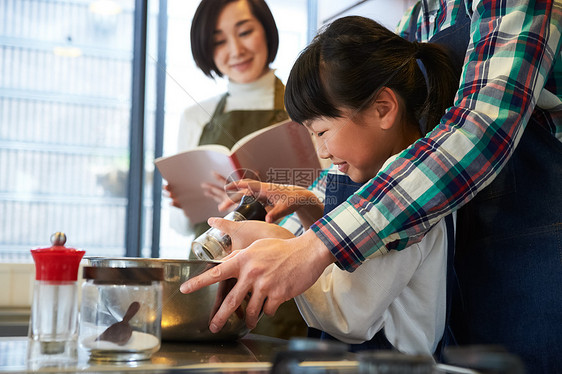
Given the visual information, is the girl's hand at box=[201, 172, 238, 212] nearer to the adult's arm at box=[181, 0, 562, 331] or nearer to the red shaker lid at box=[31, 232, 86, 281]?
the adult's arm at box=[181, 0, 562, 331]

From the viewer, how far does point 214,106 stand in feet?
6.30

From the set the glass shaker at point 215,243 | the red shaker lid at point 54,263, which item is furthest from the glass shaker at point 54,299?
the glass shaker at point 215,243

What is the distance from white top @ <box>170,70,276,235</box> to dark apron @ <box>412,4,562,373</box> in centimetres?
70

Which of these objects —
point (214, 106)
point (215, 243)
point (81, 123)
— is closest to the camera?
point (215, 243)

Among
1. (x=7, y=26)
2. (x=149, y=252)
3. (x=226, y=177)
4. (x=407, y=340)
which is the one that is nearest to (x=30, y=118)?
(x=7, y=26)

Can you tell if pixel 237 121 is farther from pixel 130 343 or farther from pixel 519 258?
pixel 130 343

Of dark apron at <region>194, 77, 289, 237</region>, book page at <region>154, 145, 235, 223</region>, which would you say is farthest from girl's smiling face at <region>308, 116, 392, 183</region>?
dark apron at <region>194, 77, 289, 237</region>

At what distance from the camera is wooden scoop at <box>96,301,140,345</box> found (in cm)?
61

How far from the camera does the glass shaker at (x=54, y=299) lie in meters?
0.64

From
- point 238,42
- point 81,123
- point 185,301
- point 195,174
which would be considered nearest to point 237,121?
point 238,42

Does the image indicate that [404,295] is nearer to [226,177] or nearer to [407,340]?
[407,340]

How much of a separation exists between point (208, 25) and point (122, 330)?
1.53m

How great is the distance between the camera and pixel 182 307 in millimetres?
789

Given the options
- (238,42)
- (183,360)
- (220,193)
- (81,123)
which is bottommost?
(183,360)
